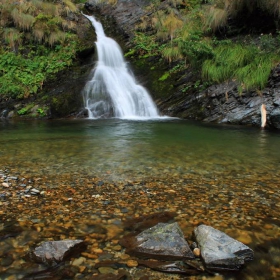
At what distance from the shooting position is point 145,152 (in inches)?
238

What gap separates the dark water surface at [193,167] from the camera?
2.83 m

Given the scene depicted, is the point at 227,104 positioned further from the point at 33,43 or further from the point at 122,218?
the point at 33,43

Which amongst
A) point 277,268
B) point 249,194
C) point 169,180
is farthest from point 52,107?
point 277,268

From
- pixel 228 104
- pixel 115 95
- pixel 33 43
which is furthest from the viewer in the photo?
pixel 33 43

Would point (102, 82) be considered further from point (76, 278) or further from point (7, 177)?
point (76, 278)

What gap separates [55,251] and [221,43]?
39.9 ft

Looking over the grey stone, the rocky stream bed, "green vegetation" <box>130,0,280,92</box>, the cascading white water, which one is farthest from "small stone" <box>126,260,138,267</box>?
the cascading white water

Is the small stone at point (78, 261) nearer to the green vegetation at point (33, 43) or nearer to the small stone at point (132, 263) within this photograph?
the small stone at point (132, 263)

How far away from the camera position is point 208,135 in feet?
26.6

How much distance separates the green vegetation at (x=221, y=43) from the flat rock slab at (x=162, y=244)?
9154 mm

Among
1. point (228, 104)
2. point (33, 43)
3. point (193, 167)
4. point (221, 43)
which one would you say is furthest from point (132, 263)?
point (33, 43)

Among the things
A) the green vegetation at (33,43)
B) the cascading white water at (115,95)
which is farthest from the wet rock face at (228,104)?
the green vegetation at (33,43)

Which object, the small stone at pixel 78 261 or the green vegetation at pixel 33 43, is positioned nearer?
the small stone at pixel 78 261

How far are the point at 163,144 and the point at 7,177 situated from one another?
3.69 meters
